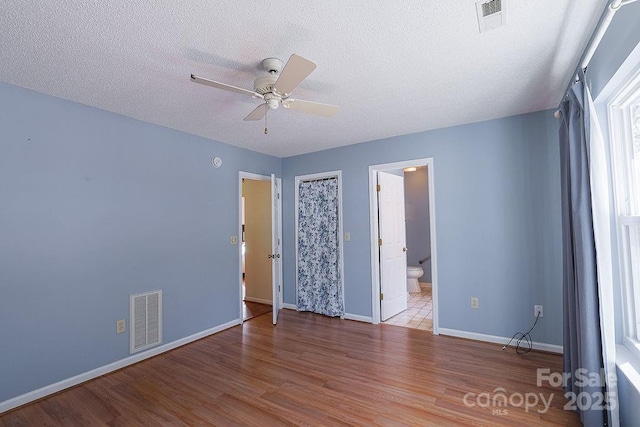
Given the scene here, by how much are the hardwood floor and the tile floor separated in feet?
1.34

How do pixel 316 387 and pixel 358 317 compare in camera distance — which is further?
pixel 358 317

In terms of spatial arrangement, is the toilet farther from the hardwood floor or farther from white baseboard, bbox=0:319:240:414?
white baseboard, bbox=0:319:240:414

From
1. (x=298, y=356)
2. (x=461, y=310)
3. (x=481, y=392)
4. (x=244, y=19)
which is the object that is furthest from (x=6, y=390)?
(x=461, y=310)

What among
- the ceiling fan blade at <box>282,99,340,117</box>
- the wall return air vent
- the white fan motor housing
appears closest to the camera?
the white fan motor housing

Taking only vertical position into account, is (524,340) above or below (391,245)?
below

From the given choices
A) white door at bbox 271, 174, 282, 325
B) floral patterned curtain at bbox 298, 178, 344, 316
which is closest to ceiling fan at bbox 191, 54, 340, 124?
white door at bbox 271, 174, 282, 325

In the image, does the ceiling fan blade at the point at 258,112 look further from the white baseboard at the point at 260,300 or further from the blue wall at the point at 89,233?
the white baseboard at the point at 260,300

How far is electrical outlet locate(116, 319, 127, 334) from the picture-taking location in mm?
2803

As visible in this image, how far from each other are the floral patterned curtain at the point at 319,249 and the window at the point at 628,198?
117 inches

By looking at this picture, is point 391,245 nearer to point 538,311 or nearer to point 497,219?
point 497,219

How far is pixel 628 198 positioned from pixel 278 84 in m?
2.27

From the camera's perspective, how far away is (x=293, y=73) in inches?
67.8

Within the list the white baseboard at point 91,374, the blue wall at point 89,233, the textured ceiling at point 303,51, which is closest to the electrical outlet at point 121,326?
the blue wall at point 89,233

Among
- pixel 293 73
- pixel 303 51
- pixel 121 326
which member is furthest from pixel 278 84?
pixel 121 326
